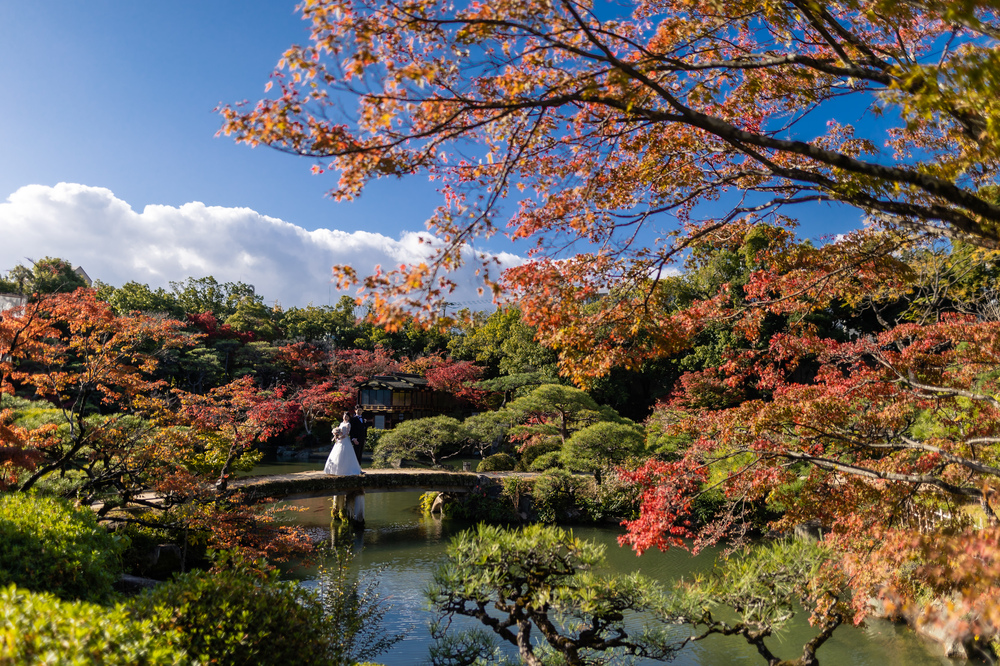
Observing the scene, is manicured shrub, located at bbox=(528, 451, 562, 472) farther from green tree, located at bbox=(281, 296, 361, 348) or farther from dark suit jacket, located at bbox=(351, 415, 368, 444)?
green tree, located at bbox=(281, 296, 361, 348)

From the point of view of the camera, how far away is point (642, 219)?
3.63 metres

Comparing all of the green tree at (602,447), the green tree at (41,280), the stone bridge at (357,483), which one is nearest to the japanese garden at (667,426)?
the stone bridge at (357,483)

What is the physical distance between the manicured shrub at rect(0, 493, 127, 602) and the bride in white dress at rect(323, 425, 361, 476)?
23.3 ft

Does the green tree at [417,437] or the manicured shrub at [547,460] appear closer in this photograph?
the manicured shrub at [547,460]

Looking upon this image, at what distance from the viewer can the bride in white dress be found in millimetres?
11025

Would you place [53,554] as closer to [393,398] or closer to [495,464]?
[495,464]

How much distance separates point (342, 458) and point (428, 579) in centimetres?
374

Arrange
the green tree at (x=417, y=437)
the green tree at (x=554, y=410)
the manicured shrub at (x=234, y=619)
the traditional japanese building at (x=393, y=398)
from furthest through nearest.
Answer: the traditional japanese building at (x=393, y=398), the green tree at (x=417, y=437), the green tree at (x=554, y=410), the manicured shrub at (x=234, y=619)

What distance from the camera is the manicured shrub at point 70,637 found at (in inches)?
63.9

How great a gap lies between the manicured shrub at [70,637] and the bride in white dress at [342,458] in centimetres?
907

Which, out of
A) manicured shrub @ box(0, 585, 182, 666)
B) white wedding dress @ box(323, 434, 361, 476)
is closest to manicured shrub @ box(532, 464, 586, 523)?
white wedding dress @ box(323, 434, 361, 476)

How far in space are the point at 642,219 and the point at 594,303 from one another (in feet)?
2.74

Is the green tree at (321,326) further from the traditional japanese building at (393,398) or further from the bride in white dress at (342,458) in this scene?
the bride in white dress at (342,458)

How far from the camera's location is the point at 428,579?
8195mm
